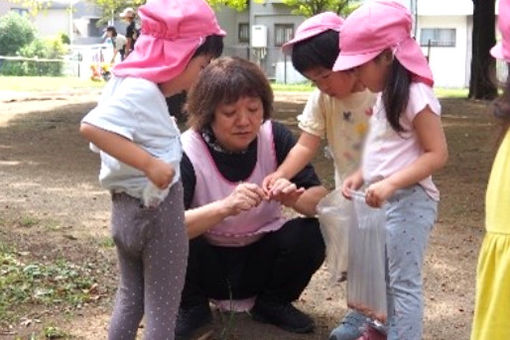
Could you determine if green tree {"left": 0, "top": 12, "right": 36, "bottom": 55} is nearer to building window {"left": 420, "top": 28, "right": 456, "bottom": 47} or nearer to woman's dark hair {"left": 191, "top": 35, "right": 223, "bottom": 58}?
building window {"left": 420, "top": 28, "right": 456, "bottom": 47}

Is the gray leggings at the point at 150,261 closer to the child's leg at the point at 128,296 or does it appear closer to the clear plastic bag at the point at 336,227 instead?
the child's leg at the point at 128,296

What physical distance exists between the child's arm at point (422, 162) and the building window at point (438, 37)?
27803mm

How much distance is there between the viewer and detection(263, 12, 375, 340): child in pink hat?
284cm

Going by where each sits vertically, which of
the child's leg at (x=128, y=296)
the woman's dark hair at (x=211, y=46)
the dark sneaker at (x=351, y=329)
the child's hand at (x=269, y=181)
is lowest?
the dark sneaker at (x=351, y=329)

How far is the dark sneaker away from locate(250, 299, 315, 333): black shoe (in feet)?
0.52

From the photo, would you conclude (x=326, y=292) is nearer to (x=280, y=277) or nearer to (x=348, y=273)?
(x=280, y=277)

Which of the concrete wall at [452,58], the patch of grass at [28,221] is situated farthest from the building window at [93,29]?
the patch of grass at [28,221]

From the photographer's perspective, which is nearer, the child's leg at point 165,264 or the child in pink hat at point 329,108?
the child's leg at point 165,264

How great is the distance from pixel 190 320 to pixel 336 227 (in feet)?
2.28

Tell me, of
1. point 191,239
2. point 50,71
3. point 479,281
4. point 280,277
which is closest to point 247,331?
point 280,277

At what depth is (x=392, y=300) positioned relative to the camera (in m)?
2.76

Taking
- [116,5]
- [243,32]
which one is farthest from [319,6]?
[116,5]

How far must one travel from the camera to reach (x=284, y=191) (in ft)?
9.40

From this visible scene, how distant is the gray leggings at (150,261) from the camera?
2453 mm
